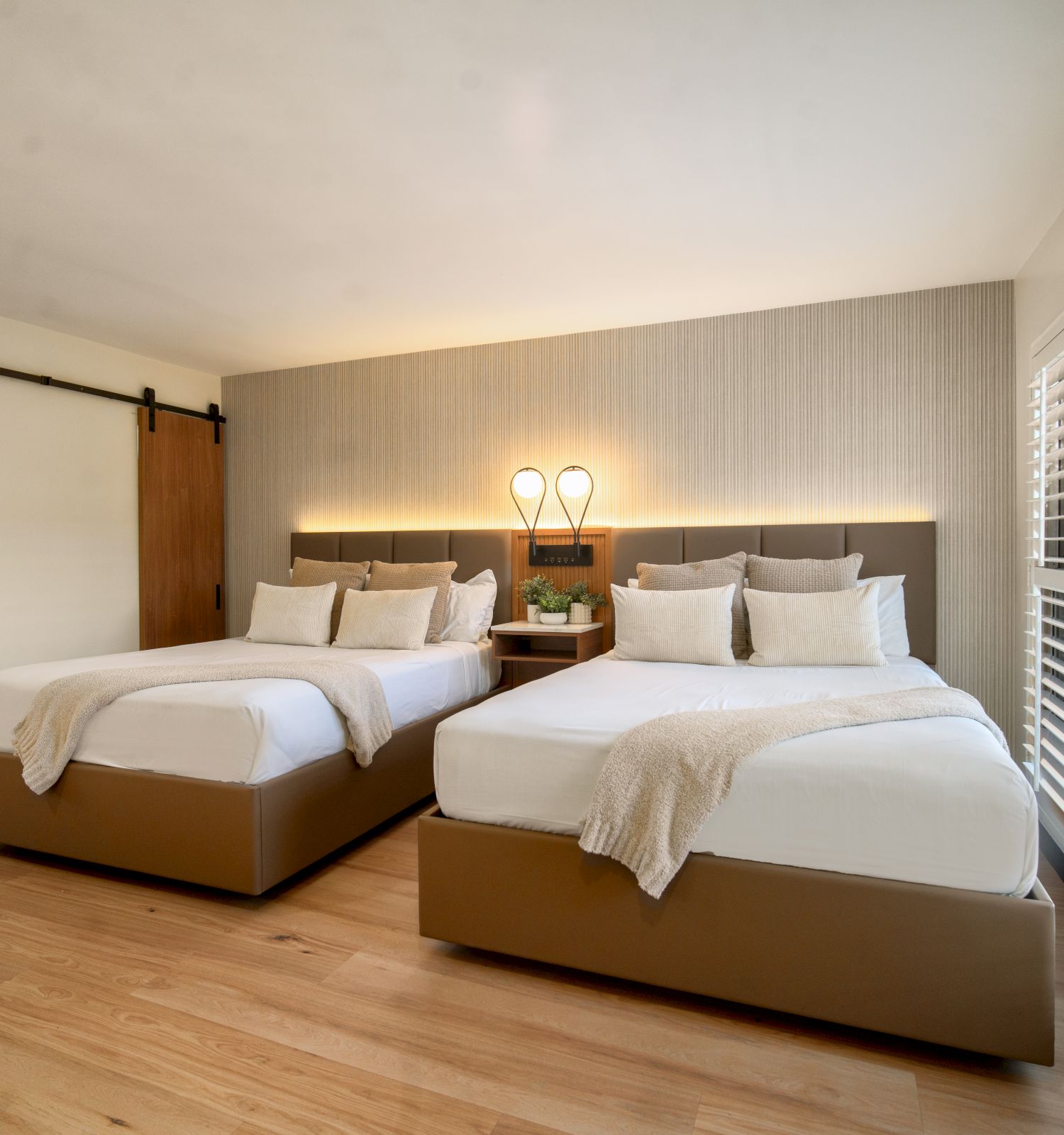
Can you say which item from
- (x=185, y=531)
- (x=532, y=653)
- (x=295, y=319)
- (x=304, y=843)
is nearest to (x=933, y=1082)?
(x=304, y=843)

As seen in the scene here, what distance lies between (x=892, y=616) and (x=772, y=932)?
2.15 meters

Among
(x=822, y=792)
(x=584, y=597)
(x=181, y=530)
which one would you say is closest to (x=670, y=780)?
(x=822, y=792)

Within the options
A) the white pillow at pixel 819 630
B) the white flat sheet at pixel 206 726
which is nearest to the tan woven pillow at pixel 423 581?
the white flat sheet at pixel 206 726

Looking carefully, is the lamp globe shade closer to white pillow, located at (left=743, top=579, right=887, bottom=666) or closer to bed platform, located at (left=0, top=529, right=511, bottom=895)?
white pillow, located at (left=743, top=579, right=887, bottom=666)

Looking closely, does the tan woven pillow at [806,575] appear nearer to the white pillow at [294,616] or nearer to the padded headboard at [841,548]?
the padded headboard at [841,548]

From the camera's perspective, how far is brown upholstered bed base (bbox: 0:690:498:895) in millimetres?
2543

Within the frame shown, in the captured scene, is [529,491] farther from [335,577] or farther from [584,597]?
[335,577]

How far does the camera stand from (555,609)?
4305mm

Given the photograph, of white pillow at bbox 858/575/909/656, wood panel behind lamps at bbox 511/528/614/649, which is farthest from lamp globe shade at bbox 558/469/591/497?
white pillow at bbox 858/575/909/656

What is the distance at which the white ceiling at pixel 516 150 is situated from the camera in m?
1.92

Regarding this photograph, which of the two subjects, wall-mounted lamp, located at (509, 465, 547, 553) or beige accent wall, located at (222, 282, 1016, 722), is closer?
beige accent wall, located at (222, 282, 1016, 722)

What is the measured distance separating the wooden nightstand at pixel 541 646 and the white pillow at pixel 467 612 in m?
0.11

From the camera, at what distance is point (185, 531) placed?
5.19 meters

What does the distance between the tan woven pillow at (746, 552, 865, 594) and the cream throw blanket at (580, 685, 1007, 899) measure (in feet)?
4.94
